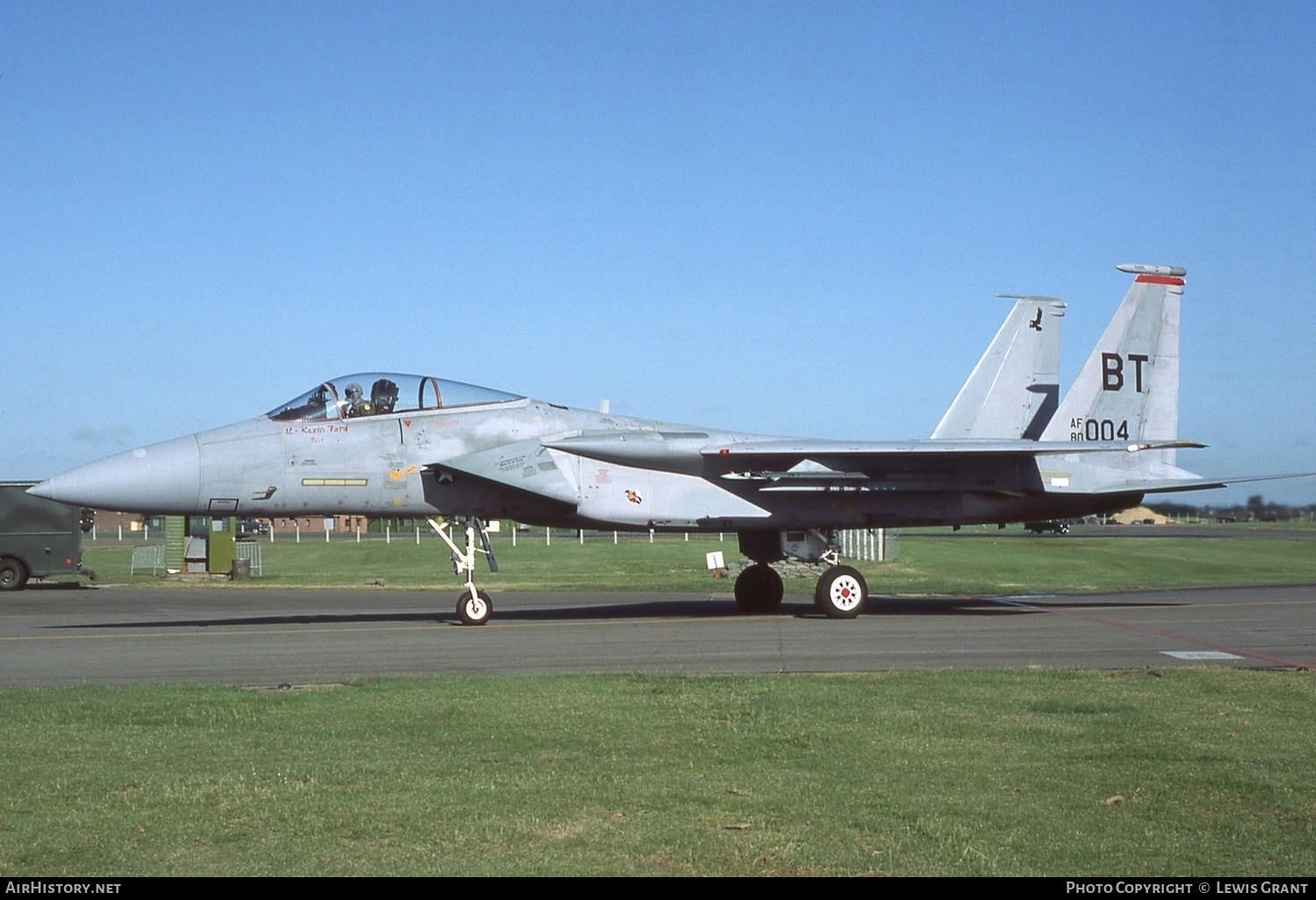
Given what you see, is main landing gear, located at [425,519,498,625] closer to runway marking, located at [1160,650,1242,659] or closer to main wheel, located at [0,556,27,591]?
runway marking, located at [1160,650,1242,659]

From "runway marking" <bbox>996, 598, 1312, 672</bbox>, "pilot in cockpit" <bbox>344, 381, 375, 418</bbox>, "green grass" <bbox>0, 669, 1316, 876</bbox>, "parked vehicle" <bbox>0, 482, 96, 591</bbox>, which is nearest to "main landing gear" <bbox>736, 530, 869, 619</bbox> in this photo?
"runway marking" <bbox>996, 598, 1312, 672</bbox>

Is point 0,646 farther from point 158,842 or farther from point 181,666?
point 158,842

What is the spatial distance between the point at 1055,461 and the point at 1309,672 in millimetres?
9647

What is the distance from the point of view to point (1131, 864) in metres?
5.38

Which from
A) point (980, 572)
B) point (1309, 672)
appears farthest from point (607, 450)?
point (980, 572)

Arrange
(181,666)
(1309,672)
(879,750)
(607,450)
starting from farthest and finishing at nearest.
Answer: (607,450), (181,666), (1309,672), (879,750)

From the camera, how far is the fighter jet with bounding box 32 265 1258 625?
56.6ft

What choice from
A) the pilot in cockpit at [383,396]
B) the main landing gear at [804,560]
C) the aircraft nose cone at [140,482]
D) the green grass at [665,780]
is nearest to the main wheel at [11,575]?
the aircraft nose cone at [140,482]

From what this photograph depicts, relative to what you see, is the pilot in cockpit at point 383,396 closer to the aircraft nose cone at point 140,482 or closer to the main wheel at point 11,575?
the aircraft nose cone at point 140,482

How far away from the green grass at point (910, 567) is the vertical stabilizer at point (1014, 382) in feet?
17.3

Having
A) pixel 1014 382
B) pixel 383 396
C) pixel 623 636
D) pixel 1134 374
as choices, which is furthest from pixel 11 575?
pixel 1134 374

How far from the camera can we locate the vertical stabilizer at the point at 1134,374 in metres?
22.1

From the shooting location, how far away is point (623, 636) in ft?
52.7
